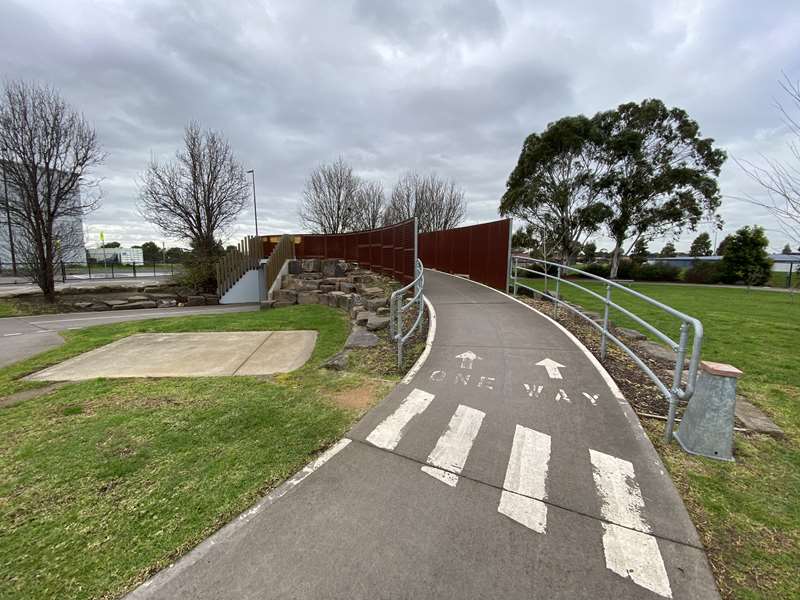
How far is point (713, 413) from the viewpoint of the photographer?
115 inches

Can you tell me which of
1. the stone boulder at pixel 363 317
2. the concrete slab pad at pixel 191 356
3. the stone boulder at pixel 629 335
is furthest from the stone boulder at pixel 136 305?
the stone boulder at pixel 629 335

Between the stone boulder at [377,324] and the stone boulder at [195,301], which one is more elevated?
the stone boulder at [377,324]

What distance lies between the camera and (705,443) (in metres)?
→ 2.95

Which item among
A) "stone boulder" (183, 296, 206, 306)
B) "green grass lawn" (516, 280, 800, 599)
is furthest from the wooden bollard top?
"stone boulder" (183, 296, 206, 306)

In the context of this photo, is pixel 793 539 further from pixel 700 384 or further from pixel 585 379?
pixel 585 379

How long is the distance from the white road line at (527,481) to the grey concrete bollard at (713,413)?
1.20 metres

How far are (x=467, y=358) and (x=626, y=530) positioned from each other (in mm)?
3068

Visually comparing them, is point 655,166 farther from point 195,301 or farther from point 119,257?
point 119,257

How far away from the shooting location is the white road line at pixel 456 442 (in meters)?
2.78

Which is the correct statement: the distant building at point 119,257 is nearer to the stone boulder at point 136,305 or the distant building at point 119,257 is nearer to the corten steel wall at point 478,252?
the stone boulder at point 136,305

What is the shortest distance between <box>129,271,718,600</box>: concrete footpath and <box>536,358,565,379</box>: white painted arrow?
0.59m

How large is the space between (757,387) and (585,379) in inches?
93.6

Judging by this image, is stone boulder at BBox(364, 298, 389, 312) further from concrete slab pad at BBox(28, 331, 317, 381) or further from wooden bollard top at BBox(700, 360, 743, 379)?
wooden bollard top at BBox(700, 360, 743, 379)

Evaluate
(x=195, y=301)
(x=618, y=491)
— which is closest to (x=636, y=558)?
(x=618, y=491)
